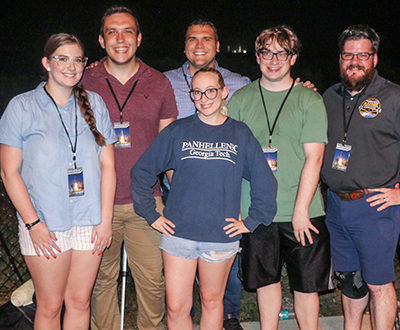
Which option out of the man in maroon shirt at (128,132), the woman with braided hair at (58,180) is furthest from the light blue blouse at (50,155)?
the man in maroon shirt at (128,132)

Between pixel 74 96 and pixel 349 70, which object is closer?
pixel 74 96

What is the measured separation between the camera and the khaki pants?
10.6ft

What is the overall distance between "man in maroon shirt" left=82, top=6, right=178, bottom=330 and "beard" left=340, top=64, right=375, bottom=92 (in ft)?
4.05

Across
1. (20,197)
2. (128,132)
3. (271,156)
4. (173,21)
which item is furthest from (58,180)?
(173,21)

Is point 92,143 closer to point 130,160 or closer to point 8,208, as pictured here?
point 130,160

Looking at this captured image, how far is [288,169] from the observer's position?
2955 mm

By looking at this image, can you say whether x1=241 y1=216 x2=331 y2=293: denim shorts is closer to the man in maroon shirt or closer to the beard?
the man in maroon shirt

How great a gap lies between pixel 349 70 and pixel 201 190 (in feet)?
4.44

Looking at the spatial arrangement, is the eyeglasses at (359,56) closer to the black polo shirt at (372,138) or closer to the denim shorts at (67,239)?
the black polo shirt at (372,138)

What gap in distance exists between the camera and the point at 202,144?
2729 mm

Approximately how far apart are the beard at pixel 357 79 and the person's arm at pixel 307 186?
1.69 feet

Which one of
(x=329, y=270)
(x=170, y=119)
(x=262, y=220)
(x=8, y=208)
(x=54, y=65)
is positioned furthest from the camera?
(x=8, y=208)

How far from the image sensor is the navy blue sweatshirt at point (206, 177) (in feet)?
8.87

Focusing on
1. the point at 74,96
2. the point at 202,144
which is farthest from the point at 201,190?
the point at 74,96
